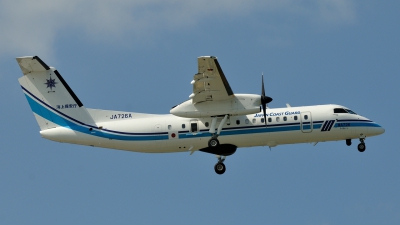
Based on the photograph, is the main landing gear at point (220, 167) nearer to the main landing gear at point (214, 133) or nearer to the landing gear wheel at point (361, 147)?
the main landing gear at point (214, 133)

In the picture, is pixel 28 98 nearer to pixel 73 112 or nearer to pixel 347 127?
pixel 73 112

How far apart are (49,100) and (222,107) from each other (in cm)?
695

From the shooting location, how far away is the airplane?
96.2 feet

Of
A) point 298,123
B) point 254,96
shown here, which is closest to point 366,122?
point 298,123

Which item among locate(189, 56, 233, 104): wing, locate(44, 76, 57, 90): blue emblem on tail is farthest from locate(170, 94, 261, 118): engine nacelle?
locate(44, 76, 57, 90): blue emblem on tail

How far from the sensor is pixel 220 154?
3011 centimetres

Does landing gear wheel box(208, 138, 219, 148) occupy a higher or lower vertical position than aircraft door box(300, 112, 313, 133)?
lower

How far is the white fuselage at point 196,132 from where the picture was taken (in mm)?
29484

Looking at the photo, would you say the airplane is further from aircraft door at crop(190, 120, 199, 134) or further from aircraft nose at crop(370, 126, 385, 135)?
aircraft nose at crop(370, 126, 385, 135)

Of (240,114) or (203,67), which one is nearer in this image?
(203,67)

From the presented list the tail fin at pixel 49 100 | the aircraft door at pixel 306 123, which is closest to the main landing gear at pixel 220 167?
the aircraft door at pixel 306 123

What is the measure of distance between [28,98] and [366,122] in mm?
13504

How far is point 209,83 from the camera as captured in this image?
2795cm

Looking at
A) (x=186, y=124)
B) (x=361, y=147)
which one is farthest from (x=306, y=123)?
(x=186, y=124)
